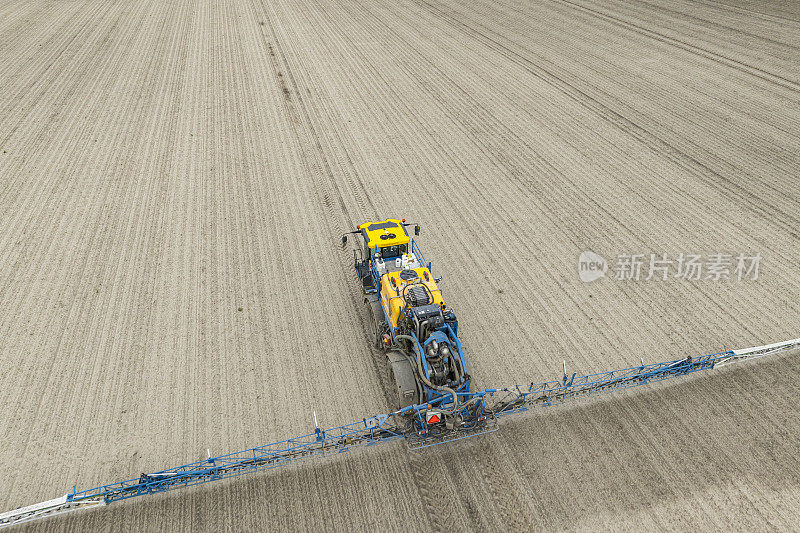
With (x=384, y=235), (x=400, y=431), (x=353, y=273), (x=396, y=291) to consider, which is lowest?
(x=400, y=431)

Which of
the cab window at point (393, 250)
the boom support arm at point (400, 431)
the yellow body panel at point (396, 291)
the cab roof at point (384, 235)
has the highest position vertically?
the cab roof at point (384, 235)

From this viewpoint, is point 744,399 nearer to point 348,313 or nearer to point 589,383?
point 589,383

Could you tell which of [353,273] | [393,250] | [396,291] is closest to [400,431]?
[396,291]

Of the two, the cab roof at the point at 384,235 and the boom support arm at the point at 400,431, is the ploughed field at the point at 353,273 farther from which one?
the cab roof at the point at 384,235

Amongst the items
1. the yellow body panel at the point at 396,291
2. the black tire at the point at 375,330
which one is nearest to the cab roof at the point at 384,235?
the yellow body panel at the point at 396,291

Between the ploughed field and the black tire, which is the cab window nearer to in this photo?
the black tire

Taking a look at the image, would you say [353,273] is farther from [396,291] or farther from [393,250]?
[396,291]

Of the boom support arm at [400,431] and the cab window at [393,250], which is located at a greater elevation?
the cab window at [393,250]

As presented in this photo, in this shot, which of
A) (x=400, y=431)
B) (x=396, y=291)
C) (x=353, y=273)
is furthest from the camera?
(x=353, y=273)
